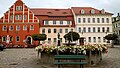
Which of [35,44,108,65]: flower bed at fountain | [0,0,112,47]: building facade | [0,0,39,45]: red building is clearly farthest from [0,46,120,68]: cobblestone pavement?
[0,0,39,45]: red building

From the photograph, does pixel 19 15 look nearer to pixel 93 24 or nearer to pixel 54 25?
pixel 54 25

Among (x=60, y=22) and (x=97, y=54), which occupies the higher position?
(x=60, y=22)

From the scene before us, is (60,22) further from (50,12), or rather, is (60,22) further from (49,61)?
(49,61)

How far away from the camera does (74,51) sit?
12047mm

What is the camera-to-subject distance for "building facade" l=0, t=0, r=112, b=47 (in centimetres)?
5072

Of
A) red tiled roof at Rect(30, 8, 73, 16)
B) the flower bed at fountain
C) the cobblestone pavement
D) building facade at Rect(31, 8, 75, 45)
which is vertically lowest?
the cobblestone pavement

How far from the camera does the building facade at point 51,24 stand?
50719mm

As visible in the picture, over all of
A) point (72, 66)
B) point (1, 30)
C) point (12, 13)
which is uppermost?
point (12, 13)

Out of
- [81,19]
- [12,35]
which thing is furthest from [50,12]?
[12,35]

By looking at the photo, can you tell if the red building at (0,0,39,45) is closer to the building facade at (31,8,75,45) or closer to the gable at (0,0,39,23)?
the gable at (0,0,39,23)

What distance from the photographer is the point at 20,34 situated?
50.9 meters

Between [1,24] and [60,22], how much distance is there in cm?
1544

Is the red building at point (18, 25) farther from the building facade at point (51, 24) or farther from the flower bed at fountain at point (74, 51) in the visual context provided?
the flower bed at fountain at point (74, 51)

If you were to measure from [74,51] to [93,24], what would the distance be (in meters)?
42.7
